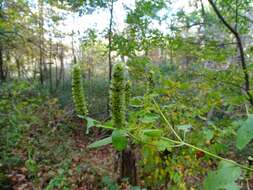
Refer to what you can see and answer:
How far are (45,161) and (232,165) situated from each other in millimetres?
5067

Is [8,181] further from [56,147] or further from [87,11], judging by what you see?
[87,11]

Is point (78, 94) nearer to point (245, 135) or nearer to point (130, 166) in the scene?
point (245, 135)

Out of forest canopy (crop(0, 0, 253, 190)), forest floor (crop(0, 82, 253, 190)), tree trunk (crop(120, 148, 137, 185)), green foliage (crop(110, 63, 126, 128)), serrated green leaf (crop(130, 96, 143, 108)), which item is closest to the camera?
green foliage (crop(110, 63, 126, 128))

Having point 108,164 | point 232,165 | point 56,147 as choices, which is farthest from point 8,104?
point 232,165

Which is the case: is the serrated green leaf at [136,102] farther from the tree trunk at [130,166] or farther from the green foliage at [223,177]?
the tree trunk at [130,166]

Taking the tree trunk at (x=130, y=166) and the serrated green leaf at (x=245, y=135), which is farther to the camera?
the tree trunk at (x=130, y=166)

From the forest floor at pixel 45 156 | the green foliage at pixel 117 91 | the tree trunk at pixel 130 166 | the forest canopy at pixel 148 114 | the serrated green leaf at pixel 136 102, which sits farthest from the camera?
the forest floor at pixel 45 156

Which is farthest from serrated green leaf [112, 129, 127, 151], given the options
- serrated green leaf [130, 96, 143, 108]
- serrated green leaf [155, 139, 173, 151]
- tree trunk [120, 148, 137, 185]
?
tree trunk [120, 148, 137, 185]

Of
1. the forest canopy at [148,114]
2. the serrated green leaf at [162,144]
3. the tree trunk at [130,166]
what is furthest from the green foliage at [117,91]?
the tree trunk at [130,166]

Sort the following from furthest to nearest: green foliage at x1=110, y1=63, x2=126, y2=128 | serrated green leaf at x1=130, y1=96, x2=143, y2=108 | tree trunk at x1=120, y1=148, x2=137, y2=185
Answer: tree trunk at x1=120, y1=148, x2=137, y2=185
serrated green leaf at x1=130, y1=96, x2=143, y2=108
green foliage at x1=110, y1=63, x2=126, y2=128

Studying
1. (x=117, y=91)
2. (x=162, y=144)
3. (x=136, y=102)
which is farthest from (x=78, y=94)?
(x=136, y=102)

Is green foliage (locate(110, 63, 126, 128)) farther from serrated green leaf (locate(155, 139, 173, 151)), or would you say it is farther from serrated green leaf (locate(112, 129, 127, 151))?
serrated green leaf (locate(155, 139, 173, 151))

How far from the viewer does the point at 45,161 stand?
5.33 metres

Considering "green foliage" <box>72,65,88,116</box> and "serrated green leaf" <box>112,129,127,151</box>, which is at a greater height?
"green foliage" <box>72,65,88,116</box>
